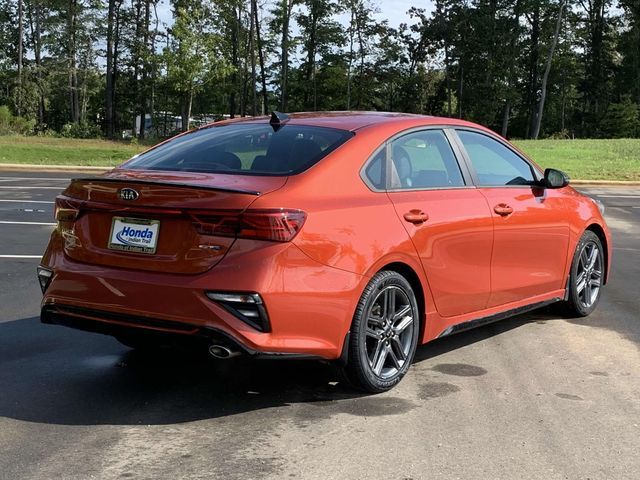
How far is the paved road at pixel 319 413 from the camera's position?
3.22 metres

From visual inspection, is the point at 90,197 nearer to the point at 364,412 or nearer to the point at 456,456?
the point at 364,412

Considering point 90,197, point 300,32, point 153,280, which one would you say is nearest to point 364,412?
point 153,280

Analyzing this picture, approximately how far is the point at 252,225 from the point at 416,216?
1205 mm

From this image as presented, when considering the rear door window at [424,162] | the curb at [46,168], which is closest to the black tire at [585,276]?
the rear door window at [424,162]

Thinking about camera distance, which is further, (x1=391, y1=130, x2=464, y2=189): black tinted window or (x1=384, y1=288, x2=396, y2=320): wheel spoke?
(x1=391, y1=130, x2=464, y2=189): black tinted window

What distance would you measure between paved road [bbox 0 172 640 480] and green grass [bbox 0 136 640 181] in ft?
68.2

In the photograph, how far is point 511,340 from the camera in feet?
17.9

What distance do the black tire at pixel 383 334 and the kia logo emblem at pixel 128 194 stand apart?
135 centimetres

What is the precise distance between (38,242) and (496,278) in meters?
6.69

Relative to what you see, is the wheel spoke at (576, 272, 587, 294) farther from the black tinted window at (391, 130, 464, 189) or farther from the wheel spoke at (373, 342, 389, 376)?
the wheel spoke at (373, 342, 389, 376)

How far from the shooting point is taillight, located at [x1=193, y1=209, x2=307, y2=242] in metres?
3.54

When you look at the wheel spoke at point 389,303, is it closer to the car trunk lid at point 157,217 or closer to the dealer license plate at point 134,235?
the car trunk lid at point 157,217

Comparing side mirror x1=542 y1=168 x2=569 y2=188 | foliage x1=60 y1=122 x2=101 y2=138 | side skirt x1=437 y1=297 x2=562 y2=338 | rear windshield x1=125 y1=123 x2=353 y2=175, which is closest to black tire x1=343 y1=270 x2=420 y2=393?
side skirt x1=437 y1=297 x2=562 y2=338

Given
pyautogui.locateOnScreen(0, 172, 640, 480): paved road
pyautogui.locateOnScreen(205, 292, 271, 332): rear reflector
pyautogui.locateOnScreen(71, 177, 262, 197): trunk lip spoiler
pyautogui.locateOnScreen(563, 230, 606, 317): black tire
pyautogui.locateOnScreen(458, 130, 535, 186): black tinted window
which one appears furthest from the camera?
pyautogui.locateOnScreen(563, 230, 606, 317): black tire
